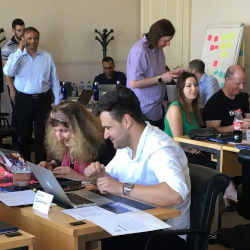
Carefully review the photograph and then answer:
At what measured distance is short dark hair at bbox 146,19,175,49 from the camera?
452 centimetres

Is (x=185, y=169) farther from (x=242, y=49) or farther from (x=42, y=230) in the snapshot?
(x=242, y=49)

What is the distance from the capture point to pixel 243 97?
4.76m

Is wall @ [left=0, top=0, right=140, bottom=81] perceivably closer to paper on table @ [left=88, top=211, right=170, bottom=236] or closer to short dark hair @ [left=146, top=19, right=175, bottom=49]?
short dark hair @ [left=146, top=19, right=175, bottom=49]

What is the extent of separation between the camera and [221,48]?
7645 mm

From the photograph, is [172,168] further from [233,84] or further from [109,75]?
[109,75]

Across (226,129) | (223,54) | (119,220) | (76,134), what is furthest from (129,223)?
(223,54)

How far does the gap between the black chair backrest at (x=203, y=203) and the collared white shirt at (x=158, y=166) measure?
0.04 metres

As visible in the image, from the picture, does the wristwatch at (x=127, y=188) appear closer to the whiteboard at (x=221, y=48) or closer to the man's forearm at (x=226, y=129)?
the man's forearm at (x=226, y=129)

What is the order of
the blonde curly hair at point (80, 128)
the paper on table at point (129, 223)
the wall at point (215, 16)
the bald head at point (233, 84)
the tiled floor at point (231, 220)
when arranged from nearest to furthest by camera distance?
the paper on table at point (129, 223)
the blonde curly hair at point (80, 128)
the tiled floor at point (231, 220)
the bald head at point (233, 84)
the wall at point (215, 16)

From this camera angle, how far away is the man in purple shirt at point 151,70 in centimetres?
455

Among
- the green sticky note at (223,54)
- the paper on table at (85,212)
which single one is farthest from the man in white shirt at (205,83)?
the paper on table at (85,212)

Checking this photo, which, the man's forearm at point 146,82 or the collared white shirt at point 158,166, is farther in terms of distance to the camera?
the man's forearm at point 146,82

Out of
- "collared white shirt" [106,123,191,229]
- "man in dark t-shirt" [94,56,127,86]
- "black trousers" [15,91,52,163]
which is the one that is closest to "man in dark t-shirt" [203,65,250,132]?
"black trousers" [15,91,52,163]

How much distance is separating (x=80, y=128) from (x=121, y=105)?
629 millimetres
